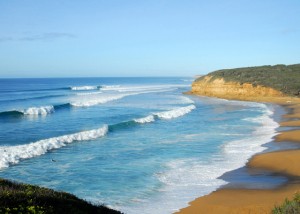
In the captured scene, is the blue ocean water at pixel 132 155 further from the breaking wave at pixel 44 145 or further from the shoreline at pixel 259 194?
the shoreline at pixel 259 194

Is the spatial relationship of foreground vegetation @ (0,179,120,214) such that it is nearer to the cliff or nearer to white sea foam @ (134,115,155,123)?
white sea foam @ (134,115,155,123)

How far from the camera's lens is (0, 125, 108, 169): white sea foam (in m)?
17.8

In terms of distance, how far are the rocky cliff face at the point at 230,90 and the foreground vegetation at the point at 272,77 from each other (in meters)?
0.77

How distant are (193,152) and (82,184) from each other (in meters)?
7.26

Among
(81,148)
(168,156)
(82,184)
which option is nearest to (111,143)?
(81,148)

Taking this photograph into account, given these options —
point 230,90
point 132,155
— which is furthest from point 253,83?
point 132,155

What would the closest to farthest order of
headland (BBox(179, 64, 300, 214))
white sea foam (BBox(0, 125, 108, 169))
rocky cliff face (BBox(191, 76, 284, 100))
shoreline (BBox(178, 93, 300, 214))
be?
shoreline (BBox(178, 93, 300, 214)), headland (BBox(179, 64, 300, 214)), white sea foam (BBox(0, 125, 108, 169)), rocky cliff face (BBox(191, 76, 284, 100))

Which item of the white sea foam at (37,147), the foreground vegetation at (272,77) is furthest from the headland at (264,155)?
the white sea foam at (37,147)

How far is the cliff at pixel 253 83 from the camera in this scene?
5844 cm

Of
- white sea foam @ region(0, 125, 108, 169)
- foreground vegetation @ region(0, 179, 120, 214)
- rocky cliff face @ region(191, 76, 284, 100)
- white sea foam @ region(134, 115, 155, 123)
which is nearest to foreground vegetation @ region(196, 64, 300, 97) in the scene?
rocky cliff face @ region(191, 76, 284, 100)

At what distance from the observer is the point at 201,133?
25656 millimetres

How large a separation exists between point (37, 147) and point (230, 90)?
4835 centimetres

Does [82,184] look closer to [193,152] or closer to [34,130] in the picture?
[193,152]

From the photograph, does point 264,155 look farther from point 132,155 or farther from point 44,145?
point 44,145
